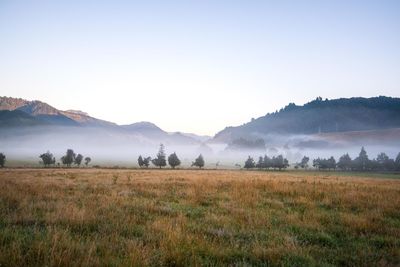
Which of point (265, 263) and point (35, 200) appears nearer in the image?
point (265, 263)

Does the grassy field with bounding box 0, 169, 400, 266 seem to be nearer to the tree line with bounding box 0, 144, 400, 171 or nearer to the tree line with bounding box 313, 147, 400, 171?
the tree line with bounding box 0, 144, 400, 171

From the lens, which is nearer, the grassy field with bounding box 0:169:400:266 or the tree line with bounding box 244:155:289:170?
the grassy field with bounding box 0:169:400:266

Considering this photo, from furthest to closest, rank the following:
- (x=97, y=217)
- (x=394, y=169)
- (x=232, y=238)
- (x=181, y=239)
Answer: (x=394, y=169) → (x=97, y=217) → (x=232, y=238) → (x=181, y=239)

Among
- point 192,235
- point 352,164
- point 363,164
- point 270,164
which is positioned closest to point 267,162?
point 270,164

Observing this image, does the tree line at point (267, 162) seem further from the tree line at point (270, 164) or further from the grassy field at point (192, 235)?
the grassy field at point (192, 235)

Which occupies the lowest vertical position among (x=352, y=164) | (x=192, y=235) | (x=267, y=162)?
(x=192, y=235)

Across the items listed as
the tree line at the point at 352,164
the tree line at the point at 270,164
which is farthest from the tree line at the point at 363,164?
the tree line at the point at 270,164

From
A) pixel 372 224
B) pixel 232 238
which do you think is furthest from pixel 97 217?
pixel 372 224

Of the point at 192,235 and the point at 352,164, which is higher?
the point at 352,164

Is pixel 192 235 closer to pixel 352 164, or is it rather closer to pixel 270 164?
pixel 270 164

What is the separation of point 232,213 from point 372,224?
4803mm

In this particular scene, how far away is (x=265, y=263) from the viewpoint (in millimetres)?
6660

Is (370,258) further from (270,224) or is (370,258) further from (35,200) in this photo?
(35,200)

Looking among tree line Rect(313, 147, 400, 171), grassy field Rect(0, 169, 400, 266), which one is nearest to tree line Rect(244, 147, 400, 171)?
tree line Rect(313, 147, 400, 171)
